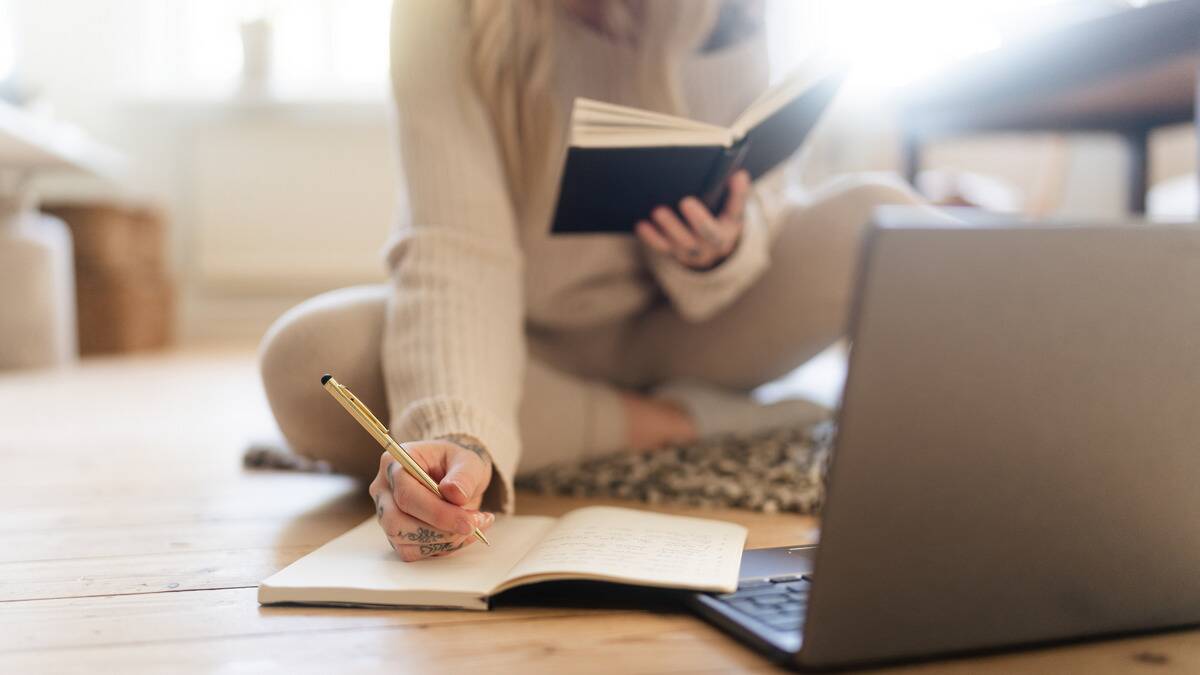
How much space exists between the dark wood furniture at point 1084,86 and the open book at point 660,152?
1.73ft

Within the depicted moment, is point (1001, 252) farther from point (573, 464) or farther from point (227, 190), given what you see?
point (227, 190)

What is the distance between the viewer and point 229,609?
644 millimetres

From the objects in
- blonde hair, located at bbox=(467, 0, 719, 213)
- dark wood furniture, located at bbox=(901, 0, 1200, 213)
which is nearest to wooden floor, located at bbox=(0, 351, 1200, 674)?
blonde hair, located at bbox=(467, 0, 719, 213)

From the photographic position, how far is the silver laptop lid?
0.44 m

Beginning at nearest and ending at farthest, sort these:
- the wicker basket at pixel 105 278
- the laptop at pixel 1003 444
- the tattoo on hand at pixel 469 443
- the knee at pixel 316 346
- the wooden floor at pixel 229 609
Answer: the laptop at pixel 1003 444 → the wooden floor at pixel 229 609 → the tattoo on hand at pixel 469 443 → the knee at pixel 316 346 → the wicker basket at pixel 105 278

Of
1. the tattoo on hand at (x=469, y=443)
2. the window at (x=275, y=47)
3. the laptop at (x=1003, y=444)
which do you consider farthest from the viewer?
the window at (x=275, y=47)

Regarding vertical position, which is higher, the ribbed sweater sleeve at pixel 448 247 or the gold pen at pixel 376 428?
the ribbed sweater sleeve at pixel 448 247

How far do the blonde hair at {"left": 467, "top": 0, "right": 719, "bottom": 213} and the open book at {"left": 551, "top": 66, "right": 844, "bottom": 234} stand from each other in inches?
5.9

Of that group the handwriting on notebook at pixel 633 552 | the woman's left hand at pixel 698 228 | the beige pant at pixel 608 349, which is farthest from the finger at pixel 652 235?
the handwriting on notebook at pixel 633 552

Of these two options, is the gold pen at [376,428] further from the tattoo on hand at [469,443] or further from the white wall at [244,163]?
the white wall at [244,163]

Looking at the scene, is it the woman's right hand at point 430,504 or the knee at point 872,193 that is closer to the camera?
the woman's right hand at point 430,504

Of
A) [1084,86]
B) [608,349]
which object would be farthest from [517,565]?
[1084,86]

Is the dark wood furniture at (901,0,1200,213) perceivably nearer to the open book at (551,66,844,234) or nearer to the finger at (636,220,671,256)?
the open book at (551,66,844,234)

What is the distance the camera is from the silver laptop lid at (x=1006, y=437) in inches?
17.2
